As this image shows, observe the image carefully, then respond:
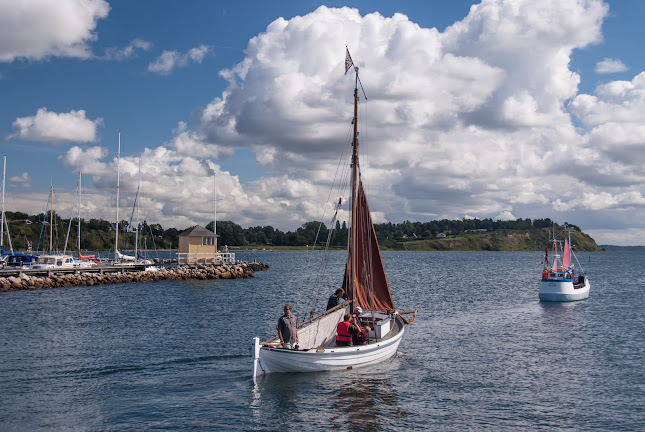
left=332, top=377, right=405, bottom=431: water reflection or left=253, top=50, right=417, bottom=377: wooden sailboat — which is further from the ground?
left=253, top=50, right=417, bottom=377: wooden sailboat

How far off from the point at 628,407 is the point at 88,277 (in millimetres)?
64980

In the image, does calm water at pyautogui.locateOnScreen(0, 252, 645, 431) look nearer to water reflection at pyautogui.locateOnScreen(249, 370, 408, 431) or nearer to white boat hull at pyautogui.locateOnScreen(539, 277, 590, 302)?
water reflection at pyautogui.locateOnScreen(249, 370, 408, 431)

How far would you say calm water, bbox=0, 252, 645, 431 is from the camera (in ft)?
61.9

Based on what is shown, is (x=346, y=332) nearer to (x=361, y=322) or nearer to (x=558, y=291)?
(x=361, y=322)

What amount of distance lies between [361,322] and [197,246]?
211 feet

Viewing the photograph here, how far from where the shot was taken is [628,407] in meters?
20.8

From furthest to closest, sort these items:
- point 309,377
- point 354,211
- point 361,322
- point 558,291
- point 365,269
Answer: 1. point 558,291
2. point 365,269
3. point 354,211
4. point 361,322
5. point 309,377

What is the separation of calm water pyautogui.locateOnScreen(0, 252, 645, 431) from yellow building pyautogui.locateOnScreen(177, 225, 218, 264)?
133 ft

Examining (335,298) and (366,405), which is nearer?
(366,405)

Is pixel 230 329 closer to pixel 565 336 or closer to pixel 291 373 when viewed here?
pixel 291 373

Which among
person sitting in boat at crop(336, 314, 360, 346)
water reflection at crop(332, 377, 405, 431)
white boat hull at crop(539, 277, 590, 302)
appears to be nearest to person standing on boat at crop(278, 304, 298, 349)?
person sitting in boat at crop(336, 314, 360, 346)

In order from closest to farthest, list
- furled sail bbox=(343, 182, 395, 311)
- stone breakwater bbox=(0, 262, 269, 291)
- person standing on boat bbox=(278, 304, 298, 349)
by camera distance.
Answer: person standing on boat bbox=(278, 304, 298, 349), furled sail bbox=(343, 182, 395, 311), stone breakwater bbox=(0, 262, 269, 291)

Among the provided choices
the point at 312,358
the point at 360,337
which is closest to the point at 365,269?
the point at 360,337

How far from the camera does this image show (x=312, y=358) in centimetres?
2253
